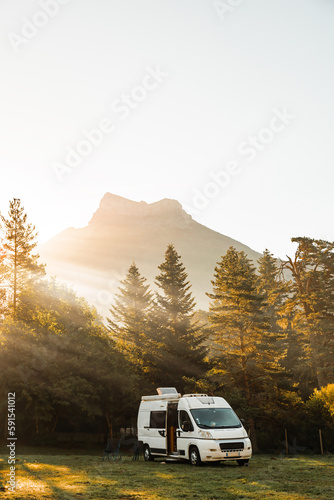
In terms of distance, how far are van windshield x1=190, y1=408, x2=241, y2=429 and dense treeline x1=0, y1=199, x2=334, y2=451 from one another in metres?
20.4

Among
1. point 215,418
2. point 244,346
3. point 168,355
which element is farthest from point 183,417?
point 168,355

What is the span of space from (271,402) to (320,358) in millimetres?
7822

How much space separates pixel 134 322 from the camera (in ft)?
190

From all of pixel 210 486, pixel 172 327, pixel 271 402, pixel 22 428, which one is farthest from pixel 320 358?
pixel 210 486

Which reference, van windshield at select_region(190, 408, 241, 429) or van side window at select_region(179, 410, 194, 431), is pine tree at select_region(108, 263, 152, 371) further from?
van windshield at select_region(190, 408, 241, 429)

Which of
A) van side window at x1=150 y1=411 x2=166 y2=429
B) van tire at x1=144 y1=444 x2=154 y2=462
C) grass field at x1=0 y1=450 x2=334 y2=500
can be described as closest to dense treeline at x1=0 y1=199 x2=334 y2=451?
van tire at x1=144 y1=444 x2=154 y2=462

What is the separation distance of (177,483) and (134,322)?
45.5 meters

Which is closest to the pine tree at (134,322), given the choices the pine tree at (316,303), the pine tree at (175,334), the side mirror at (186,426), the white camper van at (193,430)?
the pine tree at (175,334)

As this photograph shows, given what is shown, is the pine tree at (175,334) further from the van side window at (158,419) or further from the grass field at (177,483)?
the grass field at (177,483)

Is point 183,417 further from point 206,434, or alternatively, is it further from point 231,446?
point 231,446

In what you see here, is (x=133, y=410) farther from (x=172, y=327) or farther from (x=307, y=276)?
(x=307, y=276)

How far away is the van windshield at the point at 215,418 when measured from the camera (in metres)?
17.4

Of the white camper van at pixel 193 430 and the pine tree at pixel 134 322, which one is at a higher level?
the pine tree at pixel 134 322

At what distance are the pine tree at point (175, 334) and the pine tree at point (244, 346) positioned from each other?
4.08m
